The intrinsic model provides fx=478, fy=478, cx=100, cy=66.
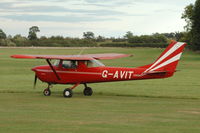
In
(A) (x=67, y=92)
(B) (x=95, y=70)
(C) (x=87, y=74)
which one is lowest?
(A) (x=67, y=92)

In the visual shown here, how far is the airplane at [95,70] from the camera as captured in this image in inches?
742

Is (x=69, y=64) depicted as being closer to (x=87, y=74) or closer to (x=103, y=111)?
(x=87, y=74)

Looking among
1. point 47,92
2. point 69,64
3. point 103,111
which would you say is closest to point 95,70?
point 69,64

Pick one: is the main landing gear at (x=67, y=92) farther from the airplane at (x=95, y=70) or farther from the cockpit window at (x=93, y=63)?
the cockpit window at (x=93, y=63)

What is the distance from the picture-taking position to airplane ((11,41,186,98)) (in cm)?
1884

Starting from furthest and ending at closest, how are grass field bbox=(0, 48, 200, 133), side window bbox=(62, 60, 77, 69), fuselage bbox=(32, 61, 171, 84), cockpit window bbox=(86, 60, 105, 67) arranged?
side window bbox=(62, 60, 77, 69) → cockpit window bbox=(86, 60, 105, 67) → fuselage bbox=(32, 61, 171, 84) → grass field bbox=(0, 48, 200, 133)

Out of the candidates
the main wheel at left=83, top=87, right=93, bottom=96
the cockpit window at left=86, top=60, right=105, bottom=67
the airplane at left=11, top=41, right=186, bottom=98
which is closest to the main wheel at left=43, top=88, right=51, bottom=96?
the airplane at left=11, top=41, right=186, bottom=98

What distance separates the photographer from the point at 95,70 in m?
19.9

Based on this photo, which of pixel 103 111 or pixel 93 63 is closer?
pixel 103 111

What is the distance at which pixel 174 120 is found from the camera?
1332cm

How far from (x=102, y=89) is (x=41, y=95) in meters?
4.06

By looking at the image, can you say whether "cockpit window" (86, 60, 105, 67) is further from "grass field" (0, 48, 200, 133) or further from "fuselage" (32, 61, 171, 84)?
"grass field" (0, 48, 200, 133)

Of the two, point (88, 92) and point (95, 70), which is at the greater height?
point (95, 70)

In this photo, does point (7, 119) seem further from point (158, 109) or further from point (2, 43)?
point (2, 43)
